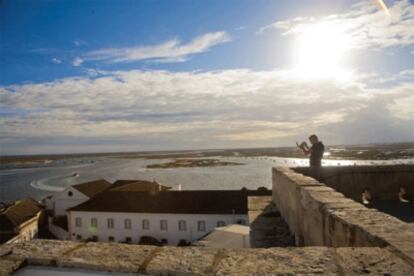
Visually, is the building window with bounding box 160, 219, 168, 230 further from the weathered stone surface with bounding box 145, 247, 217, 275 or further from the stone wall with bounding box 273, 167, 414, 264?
the weathered stone surface with bounding box 145, 247, 217, 275

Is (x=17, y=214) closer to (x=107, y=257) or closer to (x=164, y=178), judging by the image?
(x=107, y=257)

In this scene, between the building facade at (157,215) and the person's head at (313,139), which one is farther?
the building facade at (157,215)

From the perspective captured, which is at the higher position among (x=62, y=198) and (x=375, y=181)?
(x=375, y=181)

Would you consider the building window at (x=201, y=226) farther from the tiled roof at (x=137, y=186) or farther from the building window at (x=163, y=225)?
the tiled roof at (x=137, y=186)

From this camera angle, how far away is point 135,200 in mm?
31125

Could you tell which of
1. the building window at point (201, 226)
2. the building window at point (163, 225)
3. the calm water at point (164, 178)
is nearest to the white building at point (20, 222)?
the building window at point (163, 225)

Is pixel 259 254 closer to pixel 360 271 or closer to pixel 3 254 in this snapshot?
pixel 360 271

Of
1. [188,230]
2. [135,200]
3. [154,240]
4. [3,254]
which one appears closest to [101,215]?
[135,200]

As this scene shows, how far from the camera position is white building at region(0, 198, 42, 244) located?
28.5 m

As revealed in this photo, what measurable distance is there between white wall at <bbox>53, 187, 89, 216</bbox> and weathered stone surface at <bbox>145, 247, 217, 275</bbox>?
36.4m

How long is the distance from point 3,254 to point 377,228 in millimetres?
2900

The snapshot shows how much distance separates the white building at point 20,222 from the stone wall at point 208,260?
1082 inches

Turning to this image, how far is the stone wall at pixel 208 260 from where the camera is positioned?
2109 mm

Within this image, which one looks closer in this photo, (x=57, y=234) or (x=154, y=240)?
(x=154, y=240)
